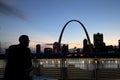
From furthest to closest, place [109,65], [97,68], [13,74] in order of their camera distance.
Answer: [109,65] → [97,68] → [13,74]

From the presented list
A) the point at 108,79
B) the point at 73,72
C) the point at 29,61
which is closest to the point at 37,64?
the point at 73,72

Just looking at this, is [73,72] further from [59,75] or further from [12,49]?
[12,49]

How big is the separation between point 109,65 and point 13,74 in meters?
19.8

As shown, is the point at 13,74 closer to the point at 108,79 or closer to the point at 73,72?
the point at 108,79

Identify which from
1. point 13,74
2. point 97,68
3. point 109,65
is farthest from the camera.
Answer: point 109,65

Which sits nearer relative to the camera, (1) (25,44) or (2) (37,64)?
(1) (25,44)

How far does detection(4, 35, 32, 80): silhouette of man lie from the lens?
431 cm

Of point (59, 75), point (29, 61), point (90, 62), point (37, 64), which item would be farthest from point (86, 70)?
point (29, 61)

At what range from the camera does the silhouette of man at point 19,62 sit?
14.1 feet

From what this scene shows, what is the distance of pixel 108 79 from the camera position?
2278 centimetres

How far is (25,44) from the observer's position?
14.8ft

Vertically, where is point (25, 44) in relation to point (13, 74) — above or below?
above

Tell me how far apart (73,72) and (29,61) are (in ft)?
67.4

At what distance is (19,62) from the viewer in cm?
445
